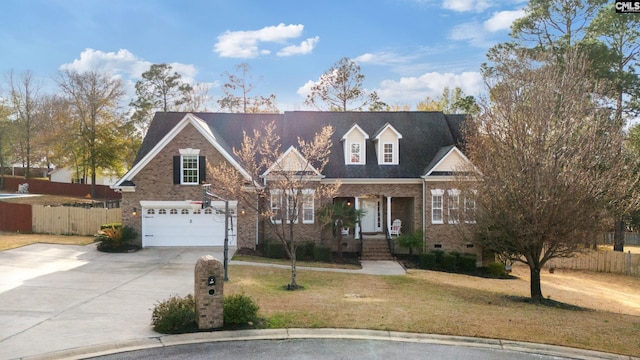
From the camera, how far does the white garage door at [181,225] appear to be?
2455 cm

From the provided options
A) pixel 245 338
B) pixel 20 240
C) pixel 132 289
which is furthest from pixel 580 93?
pixel 20 240

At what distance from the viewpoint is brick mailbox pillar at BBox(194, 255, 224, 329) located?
1037 centimetres

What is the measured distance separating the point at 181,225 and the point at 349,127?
486 inches

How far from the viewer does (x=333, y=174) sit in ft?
87.5

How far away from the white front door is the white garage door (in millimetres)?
8487

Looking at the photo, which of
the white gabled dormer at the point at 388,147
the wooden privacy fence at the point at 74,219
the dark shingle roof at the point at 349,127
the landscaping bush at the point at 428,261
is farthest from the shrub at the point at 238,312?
the wooden privacy fence at the point at 74,219

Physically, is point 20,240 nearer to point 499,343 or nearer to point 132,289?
point 132,289

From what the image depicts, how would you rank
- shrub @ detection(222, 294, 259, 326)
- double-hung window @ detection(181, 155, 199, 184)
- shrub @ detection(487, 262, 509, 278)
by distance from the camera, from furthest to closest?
double-hung window @ detection(181, 155, 199, 184) < shrub @ detection(487, 262, 509, 278) < shrub @ detection(222, 294, 259, 326)

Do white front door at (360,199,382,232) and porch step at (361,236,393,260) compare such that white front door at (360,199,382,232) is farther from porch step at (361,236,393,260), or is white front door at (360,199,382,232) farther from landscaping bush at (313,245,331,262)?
landscaping bush at (313,245,331,262)

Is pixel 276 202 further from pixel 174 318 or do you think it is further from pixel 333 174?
pixel 174 318

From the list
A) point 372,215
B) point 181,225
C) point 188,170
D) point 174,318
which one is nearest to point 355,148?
point 372,215

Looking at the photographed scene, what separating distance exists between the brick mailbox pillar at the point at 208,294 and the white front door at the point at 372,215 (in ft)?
60.9

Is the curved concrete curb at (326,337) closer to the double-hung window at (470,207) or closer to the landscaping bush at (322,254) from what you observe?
the double-hung window at (470,207)

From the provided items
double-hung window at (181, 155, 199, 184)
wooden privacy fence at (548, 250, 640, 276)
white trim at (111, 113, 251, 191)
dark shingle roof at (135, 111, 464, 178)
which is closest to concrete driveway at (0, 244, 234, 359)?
double-hung window at (181, 155, 199, 184)
